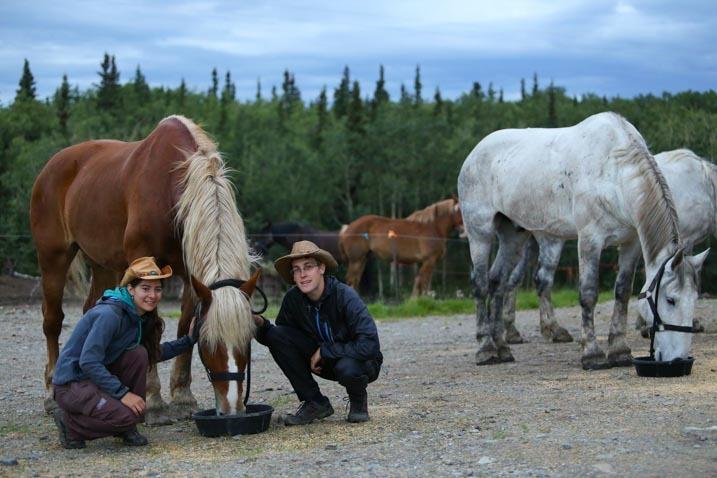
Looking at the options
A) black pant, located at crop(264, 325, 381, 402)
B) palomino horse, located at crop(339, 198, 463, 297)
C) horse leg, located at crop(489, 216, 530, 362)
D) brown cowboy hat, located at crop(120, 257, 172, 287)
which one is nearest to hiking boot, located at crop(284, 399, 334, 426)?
black pant, located at crop(264, 325, 381, 402)

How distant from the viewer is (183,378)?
5.97 m

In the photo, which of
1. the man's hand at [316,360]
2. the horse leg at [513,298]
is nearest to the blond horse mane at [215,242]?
the man's hand at [316,360]

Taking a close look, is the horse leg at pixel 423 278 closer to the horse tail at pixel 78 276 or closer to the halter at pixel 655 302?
the horse tail at pixel 78 276

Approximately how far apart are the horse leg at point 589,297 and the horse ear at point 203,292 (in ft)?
12.5

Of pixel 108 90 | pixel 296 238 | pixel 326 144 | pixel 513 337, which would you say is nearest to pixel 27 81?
pixel 108 90

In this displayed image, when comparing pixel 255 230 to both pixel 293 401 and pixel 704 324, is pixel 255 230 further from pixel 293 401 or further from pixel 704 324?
pixel 293 401

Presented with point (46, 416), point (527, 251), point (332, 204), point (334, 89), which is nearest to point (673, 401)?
point (46, 416)

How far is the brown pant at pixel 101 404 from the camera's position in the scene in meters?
4.88

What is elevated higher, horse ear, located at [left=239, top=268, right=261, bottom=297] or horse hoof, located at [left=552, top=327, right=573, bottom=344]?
horse ear, located at [left=239, top=268, right=261, bottom=297]

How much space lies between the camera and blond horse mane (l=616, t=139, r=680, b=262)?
6.96 m

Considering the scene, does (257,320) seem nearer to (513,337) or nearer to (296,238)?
(513,337)

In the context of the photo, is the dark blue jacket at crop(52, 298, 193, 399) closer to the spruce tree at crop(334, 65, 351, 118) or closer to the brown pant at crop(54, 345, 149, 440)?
the brown pant at crop(54, 345, 149, 440)

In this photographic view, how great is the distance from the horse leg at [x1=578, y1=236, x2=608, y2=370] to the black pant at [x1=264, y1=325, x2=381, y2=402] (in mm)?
2719

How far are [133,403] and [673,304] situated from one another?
13.7 feet
